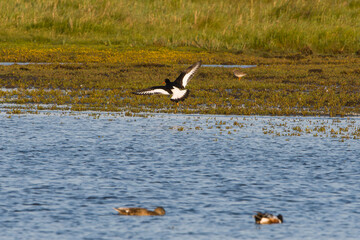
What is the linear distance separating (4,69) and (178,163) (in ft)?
71.3

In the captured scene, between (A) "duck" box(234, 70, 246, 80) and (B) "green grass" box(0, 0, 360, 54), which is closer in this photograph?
(A) "duck" box(234, 70, 246, 80)

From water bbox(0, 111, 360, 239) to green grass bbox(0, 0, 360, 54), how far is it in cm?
2476

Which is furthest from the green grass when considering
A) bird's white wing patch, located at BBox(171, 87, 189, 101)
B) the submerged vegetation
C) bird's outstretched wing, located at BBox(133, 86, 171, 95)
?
bird's outstretched wing, located at BBox(133, 86, 171, 95)

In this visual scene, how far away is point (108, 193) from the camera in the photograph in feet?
40.0

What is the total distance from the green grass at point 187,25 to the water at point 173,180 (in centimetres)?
2476

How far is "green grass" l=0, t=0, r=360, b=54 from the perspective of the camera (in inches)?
1767

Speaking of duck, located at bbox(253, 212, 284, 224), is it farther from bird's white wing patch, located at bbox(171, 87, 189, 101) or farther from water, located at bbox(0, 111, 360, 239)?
bird's white wing patch, located at bbox(171, 87, 189, 101)

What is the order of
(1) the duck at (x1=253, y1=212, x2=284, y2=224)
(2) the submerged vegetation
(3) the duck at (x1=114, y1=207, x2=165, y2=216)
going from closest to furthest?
(1) the duck at (x1=253, y1=212, x2=284, y2=224)
(3) the duck at (x1=114, y1=207, x2=165, y2=216)
(2) the submerged vegetation

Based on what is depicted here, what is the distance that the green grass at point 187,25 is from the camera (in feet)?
147

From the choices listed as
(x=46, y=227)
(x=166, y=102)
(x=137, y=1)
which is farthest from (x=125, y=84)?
(x=137, y=1)

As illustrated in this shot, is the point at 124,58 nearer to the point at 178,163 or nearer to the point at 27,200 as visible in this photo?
the point at 178,163

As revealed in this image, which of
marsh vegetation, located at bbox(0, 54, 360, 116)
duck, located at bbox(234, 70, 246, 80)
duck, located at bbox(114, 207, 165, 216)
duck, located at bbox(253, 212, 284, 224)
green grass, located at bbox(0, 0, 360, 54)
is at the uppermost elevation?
green grass, located at bbox(0, 0, 360, 54)

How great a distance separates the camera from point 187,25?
155 feet

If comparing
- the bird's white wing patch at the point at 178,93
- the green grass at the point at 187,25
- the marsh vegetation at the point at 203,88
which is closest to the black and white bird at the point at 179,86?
the bird's white wing patch at the point at 178,93
